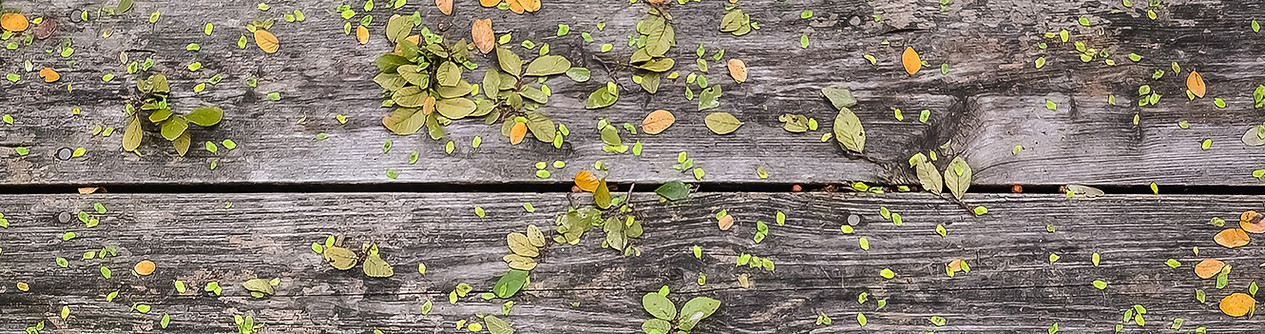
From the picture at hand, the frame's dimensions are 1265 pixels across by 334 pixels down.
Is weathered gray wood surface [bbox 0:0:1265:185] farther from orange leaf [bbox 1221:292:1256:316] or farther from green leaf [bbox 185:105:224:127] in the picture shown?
orange leaf [bbox 1221:292:1256:316]

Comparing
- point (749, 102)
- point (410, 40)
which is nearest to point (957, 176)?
point (749, 102)

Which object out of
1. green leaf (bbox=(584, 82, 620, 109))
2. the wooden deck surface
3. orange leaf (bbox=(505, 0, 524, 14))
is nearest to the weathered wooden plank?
the wooden deck surface

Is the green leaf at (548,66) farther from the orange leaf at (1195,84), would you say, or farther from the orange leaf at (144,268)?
the orange leaf at (1195,84)

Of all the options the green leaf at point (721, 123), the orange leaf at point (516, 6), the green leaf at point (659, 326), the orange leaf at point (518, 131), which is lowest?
the green leaf at point (659, 326)

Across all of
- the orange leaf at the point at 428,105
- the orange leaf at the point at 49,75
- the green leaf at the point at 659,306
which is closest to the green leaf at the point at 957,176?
the green leaf at the point at 659,306

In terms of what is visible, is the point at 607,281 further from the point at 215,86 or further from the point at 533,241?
the point at 215,86

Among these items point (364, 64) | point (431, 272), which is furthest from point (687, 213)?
point (364, 64)

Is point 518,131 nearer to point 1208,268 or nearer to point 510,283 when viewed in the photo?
point 510,283
